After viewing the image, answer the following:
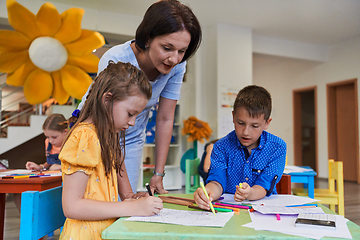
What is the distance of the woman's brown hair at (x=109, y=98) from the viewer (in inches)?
33.9

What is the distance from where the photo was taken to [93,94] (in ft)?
2.91

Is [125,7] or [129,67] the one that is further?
A: [125,7]

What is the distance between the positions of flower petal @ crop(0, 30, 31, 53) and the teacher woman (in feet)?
7.77

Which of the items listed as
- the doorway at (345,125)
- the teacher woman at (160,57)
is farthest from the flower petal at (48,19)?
the doorway at (345,125)

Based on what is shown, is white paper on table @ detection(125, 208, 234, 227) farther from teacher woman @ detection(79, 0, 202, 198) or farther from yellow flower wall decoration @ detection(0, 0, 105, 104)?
yellow flower wall decoration @ detection(0, 0, 105, 104)

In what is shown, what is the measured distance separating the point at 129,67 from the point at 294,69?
700 cm

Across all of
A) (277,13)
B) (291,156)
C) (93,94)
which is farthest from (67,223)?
(291,156)

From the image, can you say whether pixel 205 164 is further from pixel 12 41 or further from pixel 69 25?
pixel 12 41

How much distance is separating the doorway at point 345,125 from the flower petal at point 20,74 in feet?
18.9

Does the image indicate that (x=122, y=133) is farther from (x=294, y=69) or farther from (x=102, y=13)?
(x=294, y=69)

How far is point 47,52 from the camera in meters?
3.08

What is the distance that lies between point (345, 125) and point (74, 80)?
5.52 metres

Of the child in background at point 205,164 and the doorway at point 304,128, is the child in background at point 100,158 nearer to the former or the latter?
the child in background at point 205,164

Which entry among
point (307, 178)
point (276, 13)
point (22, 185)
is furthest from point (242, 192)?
point (276, 13)
